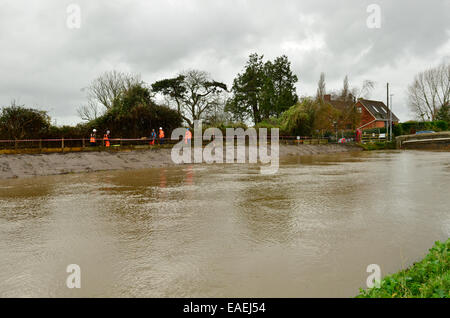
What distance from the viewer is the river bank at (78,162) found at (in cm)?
1568

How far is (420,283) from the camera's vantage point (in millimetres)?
3199

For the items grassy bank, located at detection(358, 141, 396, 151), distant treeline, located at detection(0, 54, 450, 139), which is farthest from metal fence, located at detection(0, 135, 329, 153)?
grassy bank, located at detection(358, 141, 396, 151)

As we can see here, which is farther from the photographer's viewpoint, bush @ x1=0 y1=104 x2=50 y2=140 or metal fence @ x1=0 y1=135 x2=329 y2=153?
bush @ x1=0 y1=104 x2=50 y2=140

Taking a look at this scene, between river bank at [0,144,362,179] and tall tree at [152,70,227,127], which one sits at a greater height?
tall tree at [152,70,227,127]

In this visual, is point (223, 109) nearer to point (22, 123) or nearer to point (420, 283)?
point (22, 123)

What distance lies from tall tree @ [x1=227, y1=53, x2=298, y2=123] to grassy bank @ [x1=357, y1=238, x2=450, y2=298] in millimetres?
44214

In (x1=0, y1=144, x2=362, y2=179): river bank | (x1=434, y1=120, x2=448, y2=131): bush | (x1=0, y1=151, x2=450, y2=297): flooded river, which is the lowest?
(x1=0, y1=151, x2=450, y2=297): flooded river

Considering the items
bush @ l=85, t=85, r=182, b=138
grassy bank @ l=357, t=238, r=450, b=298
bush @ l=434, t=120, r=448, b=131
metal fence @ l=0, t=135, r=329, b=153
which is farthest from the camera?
bush @ l=434, t=120, r=448, b=131

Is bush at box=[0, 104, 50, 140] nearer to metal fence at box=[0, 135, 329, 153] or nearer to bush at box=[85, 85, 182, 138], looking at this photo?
metal fence at box=[0, 135, 329, 153]

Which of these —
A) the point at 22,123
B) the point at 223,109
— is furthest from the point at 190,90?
the point at 22,123

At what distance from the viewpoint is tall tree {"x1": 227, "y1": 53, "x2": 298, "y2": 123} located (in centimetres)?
4734

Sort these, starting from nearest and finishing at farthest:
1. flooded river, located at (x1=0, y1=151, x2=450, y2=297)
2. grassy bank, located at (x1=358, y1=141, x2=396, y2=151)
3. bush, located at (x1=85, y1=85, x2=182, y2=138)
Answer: flooded river, located at (x1=0, y1=151, x2=450, y2=297)
bush, located at (x1=85, y1=85, x2=182, y2=138)
grassy bank, located at (x1=358, y1=141, x2=396, y2=151)

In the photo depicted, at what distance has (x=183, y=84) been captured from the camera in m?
41.1
